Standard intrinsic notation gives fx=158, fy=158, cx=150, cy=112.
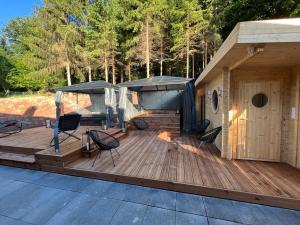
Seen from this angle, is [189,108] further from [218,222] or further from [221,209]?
[218,222]

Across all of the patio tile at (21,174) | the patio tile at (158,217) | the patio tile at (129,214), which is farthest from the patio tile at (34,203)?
the patio tile at (158,217)

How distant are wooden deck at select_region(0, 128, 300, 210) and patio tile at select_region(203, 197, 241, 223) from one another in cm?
10

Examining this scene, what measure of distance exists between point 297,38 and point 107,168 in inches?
143

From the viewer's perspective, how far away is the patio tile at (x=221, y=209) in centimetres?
207

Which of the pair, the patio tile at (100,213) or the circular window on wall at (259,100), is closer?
the patio tile at (100,213)

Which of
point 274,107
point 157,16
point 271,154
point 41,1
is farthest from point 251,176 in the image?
point 41,1

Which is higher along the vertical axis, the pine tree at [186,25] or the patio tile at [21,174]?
the pine tree at [186,25]

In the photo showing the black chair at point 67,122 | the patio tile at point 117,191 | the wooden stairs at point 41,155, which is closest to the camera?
the patio tile at point 117,191

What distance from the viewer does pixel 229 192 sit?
7.99 ft

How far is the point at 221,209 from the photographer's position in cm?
223

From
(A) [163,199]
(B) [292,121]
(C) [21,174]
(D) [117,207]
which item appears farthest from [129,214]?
(B) [292,121]

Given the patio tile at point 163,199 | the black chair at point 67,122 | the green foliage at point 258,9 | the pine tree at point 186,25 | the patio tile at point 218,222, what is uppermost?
the pine tree at point 186,25

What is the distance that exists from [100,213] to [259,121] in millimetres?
3663

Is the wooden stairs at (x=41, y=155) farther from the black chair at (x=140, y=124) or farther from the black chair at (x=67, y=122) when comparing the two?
the black chair at (x=140, y=124)
